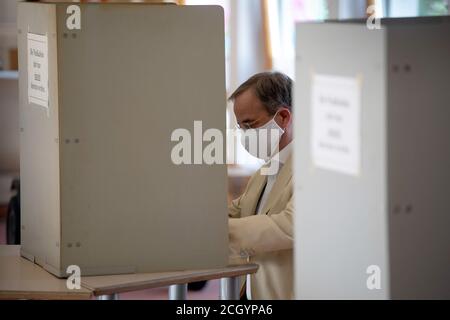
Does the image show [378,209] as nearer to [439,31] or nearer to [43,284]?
[439,31]

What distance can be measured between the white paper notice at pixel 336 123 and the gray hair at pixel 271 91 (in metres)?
0.97

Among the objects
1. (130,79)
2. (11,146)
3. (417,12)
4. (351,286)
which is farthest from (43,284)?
(11,146)

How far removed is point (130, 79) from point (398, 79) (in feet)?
2.91

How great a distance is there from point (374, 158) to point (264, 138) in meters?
1.09

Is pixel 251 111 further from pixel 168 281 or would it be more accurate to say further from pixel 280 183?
pixel 168 281

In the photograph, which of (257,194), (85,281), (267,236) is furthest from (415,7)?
(85,281)

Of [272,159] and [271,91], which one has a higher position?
[271,91]

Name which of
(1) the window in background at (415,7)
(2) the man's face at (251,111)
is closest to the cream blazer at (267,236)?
(2) the man's face at (251,111)

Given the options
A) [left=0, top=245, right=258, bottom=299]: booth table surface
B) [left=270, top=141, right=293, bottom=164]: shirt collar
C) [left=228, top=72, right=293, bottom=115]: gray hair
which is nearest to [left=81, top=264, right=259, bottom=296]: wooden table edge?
[left=0, top=245, right=258, bottom=299]: booth table surface

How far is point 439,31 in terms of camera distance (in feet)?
4.70

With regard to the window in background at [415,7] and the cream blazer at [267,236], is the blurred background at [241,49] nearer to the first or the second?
the window in background at [415,7]

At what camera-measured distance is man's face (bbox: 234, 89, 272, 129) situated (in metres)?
2.48

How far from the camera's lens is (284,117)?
8.16 ft

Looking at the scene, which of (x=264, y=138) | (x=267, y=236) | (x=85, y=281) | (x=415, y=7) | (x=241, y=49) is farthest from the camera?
(x=241, y=49)
